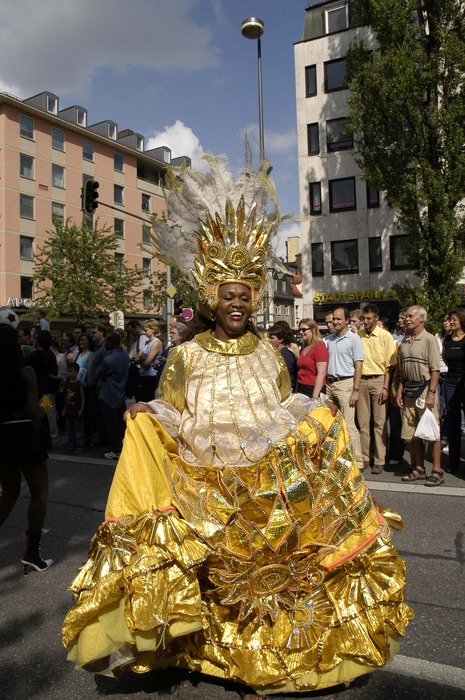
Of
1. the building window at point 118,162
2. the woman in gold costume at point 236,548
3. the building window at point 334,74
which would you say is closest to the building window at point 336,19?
the building window at point 334,74

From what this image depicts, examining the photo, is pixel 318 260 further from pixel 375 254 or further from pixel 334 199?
pixel 334 199

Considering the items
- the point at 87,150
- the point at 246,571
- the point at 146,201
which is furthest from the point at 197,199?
the point at 146,201

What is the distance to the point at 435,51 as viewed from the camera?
17.4 m

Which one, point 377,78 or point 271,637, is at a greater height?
point 377,78

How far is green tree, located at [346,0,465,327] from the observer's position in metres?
17.3

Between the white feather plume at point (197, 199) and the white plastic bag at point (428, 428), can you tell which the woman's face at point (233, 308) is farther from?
the white plastic bag at point (428, 428)

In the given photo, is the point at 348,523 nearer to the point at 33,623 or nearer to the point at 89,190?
the point at 33,623

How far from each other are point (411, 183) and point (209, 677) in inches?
709

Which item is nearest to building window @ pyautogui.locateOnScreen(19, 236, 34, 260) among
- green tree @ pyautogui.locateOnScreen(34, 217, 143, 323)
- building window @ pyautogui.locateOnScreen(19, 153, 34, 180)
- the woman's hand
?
building window @ pyautogui.locateOnScreen(19, 153, 34, 180)

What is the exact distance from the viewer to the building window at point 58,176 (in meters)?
38.8

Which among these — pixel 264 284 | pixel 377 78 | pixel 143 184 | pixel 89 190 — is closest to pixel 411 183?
pixel 377 78

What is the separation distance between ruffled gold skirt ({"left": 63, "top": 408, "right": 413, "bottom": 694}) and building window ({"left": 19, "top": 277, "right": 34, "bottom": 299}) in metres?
36.6

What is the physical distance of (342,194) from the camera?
2581 centimetres

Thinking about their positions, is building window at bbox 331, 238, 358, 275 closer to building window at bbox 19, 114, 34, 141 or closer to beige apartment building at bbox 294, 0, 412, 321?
beige apartment building at bbox 294, 0, 412, 321
